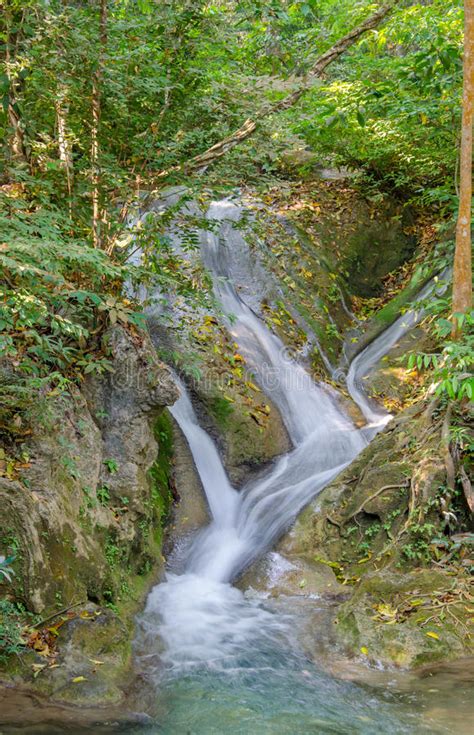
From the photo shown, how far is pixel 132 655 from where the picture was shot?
464 cm

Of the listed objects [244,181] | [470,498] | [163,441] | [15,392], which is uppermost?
[244,181]

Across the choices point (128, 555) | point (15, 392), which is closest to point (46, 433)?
point (15, 392)

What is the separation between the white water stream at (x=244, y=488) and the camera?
17.2 feet

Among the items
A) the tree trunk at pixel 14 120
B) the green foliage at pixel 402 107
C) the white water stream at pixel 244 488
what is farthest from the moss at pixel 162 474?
the green foliage at pixel 402 107

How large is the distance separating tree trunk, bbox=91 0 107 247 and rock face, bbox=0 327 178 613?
3.27ft

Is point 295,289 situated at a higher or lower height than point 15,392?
higher

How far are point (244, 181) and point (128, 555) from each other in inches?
157

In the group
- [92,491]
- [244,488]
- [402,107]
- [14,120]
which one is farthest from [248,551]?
[402,107]

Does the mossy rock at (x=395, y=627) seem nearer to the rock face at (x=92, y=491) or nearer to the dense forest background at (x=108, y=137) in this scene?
the dense forest background at (x=108, y=137)

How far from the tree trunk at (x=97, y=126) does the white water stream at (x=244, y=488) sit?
1.42m

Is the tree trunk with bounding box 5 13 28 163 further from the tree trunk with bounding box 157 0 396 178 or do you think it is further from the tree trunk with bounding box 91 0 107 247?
the tree trunk with bounding box 157 0 396 178

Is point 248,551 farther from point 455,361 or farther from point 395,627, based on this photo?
point 455,361

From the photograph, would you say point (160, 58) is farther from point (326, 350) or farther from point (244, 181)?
point (326, 350)

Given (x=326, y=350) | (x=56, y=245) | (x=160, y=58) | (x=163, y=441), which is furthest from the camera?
(x=326, y=350)
